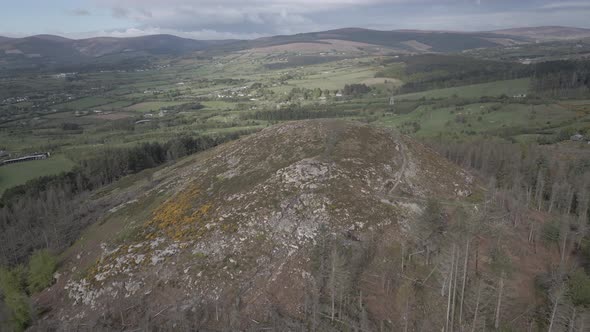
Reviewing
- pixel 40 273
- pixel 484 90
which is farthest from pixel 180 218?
pixel 484 90

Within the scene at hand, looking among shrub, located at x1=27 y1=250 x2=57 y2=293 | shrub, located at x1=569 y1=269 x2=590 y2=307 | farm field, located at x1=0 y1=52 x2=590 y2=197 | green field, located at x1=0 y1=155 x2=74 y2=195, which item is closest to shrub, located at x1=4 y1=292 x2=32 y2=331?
shrub, located at x1=27 y1=250 x2=57 y2=293

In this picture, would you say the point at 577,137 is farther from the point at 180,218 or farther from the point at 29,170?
the point at 29,170

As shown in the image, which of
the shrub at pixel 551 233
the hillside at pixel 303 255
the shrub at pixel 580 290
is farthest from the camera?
the shrub at pixel 551 233

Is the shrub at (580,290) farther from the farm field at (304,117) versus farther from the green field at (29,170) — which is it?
the green field at (29,170)

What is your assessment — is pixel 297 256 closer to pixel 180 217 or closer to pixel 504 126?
pixel 180 217

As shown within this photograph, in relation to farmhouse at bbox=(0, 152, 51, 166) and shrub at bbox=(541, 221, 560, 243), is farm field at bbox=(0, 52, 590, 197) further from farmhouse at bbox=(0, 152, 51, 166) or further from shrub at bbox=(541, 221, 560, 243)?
shrub at bbox=(541, 221, 560, 243)

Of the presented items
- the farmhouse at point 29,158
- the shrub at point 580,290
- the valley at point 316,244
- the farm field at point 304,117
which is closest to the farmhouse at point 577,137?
the farm field at point 304,117
